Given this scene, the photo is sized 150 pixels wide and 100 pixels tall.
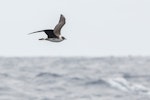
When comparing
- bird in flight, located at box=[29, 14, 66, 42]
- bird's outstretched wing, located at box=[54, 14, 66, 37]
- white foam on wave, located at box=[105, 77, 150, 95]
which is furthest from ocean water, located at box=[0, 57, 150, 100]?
bird in flight, located at box=[29, 14, 66, 42]

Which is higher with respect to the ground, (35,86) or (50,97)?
(35,86)

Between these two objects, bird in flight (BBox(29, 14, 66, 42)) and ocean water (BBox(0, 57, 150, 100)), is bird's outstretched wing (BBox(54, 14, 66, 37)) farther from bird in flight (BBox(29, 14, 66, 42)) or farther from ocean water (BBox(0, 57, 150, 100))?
ocean water (BBox(0, 57, 150, 100))

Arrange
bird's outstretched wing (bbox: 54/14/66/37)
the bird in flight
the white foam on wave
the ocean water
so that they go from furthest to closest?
1. the white foam on wave
2. the ocean water
3. bird's outstretched wing (bbox: 54/14/66/37)
4. the bird in flight

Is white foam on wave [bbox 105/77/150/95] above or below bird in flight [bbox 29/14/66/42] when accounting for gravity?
above

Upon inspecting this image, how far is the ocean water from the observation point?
7875 centimetres

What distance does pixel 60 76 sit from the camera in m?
89.9

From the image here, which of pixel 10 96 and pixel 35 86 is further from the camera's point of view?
pixel 35 86

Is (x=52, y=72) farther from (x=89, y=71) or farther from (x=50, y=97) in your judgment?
(x=50, y=97)

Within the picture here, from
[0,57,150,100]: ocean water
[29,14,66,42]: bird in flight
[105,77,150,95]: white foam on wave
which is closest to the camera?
[29,14,66,42]: bird in flight

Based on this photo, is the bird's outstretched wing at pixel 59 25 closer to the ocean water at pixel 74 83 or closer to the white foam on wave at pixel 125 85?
the ocean water at pixel 74 83

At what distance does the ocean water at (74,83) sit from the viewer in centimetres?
7875

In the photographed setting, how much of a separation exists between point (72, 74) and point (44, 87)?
8.13m

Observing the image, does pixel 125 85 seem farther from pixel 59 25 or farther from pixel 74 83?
pixel 59 25

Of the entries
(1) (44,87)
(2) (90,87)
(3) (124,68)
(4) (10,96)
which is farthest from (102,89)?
(3) (124,68)
